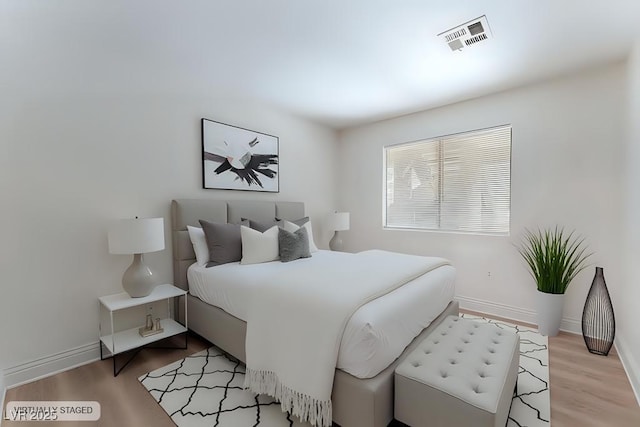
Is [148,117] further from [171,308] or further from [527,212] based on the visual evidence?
[527,212]

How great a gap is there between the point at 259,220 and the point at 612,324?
11.1ft

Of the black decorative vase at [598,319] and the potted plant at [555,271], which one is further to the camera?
the potted plant at [555,271]

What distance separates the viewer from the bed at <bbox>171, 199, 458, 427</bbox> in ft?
4.50

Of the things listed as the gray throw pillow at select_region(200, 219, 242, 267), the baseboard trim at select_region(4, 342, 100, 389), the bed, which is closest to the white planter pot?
the bed

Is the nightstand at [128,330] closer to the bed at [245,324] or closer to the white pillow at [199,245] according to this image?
the bed at [245,324]

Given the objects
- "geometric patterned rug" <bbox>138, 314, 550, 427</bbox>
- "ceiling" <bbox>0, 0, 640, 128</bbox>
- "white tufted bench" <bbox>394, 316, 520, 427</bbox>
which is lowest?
"geometric patterned rug" <bbox>138, 314, 550, 427</bbox>

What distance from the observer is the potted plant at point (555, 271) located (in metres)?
2.61

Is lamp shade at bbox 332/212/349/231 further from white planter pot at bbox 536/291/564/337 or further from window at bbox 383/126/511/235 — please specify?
white planter pot at bbox 536/291/564/337

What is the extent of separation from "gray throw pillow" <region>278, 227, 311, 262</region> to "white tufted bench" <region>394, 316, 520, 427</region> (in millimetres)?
1473

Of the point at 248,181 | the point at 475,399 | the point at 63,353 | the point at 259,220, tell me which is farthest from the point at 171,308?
the point at 475,399

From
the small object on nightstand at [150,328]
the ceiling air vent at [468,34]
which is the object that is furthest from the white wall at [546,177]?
the small object on nightstand at [150,328]

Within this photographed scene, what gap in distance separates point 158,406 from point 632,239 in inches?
140

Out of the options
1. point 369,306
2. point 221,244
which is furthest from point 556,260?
point 221,244

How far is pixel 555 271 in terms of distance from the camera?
2.61 metres
